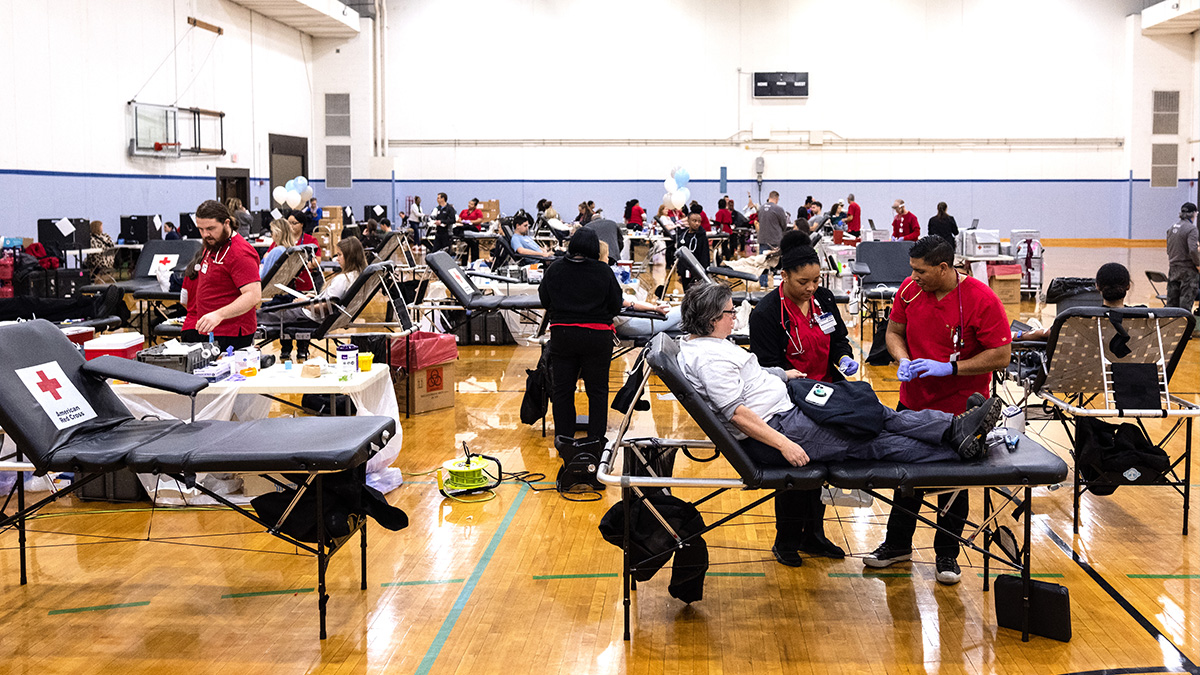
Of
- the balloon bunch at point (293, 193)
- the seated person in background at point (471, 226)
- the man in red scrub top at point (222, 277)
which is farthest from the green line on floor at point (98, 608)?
the balloon bunch at point (293, 193)

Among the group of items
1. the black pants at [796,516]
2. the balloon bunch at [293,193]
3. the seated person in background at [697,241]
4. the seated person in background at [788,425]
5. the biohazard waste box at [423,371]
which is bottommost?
the black pants at [796,516]

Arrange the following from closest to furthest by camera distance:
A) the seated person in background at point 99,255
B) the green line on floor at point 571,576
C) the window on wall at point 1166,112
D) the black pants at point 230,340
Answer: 1. the green line on floor at point 571,576
2. the black pants at point 230,340
3. the seated person in background at point 99,255
4. the window on wall at point 1166,112

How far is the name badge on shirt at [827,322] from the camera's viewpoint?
15.1ft

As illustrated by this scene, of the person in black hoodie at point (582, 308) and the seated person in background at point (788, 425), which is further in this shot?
the person in black hoodie at point (582, 308)

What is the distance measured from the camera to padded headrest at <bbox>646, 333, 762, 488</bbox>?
3572 millimetres

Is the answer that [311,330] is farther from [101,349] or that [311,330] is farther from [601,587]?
[601,587]

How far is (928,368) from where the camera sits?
168 inches

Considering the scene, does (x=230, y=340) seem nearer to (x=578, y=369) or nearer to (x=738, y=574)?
(x=578, y=369)

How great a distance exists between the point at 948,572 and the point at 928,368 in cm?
82

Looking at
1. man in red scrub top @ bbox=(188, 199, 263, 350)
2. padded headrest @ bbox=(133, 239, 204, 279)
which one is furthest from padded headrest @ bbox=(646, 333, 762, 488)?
padded headrest @ bbox=(133, 239, 204, 279)

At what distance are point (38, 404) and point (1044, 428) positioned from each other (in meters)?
5.70

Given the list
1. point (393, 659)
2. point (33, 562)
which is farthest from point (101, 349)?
point (393, 659)

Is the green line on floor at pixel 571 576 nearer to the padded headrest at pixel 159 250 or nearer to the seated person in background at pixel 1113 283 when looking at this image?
the seated person in background at pixel 1113 283

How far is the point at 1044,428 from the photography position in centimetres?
680
